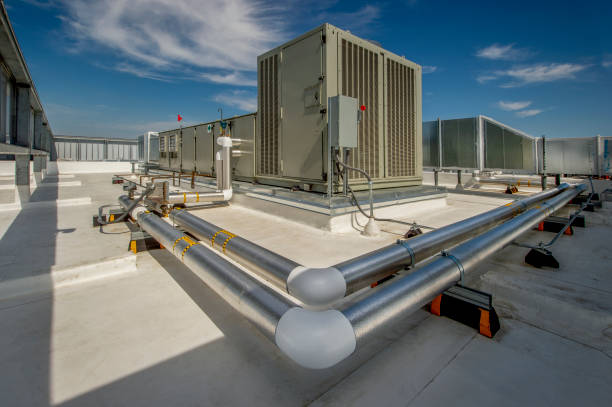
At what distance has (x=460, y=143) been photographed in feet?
30.4

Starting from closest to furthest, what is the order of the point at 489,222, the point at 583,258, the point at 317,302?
the point at 317,302
the point at 583,258
the point at 489,222

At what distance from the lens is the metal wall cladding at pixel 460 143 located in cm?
898

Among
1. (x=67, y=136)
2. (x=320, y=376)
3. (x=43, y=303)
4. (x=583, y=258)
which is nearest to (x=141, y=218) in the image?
(x=43, y=303)

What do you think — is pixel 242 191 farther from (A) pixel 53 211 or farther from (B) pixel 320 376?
(B) pixel 320 376

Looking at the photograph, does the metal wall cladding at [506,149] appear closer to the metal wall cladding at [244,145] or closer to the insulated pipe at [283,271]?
the metal wall cladding at [244,145]

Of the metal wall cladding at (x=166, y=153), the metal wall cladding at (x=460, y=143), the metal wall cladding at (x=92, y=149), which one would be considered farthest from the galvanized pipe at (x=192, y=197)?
the metal wall cladding at (x=92, y=149)

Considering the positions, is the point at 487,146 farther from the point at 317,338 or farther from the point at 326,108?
the point at 317,338

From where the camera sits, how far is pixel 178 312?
2.04 meters

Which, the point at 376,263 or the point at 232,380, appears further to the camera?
the point at 376,263

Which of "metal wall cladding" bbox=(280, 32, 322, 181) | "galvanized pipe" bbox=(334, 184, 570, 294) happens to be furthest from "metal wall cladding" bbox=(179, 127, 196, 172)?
"galvanized pipe" bbox=(334, 184, 570, 294)

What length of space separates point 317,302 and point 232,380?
0.55 metres

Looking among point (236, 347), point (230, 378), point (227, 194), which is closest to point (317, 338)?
point (230, 378)

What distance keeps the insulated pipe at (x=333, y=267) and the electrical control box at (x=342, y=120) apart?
2.01 m

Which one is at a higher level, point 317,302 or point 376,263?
point 376,263
